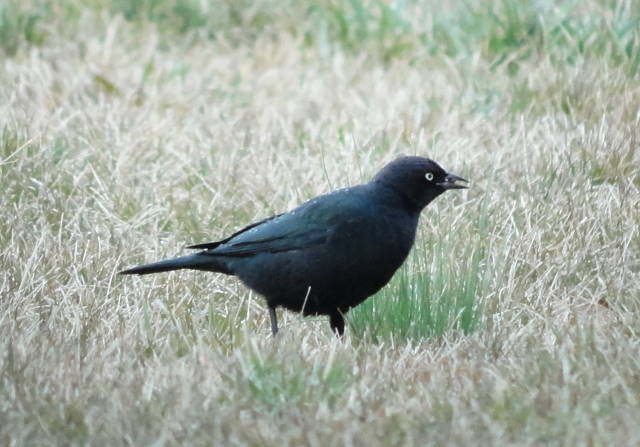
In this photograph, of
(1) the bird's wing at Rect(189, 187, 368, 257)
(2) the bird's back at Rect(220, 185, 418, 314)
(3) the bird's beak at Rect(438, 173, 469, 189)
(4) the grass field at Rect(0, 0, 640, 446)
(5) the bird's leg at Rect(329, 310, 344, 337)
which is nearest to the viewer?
(4) the grass field at Rect(0, 0, 640, 446)

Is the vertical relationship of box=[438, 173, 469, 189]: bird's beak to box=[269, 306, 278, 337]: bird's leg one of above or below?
above

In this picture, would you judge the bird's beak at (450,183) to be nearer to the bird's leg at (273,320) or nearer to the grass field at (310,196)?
the grass field at (310,196)

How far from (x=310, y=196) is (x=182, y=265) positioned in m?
1.12

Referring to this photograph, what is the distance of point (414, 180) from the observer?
4555 mm

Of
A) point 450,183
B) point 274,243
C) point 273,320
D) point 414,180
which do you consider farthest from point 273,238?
point 450,183

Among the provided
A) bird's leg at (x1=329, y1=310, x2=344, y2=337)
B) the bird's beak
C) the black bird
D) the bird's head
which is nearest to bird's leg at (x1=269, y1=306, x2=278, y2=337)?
the black bird

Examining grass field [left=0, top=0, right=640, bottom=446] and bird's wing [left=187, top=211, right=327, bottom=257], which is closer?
grass field [left=0, top=0, right=640, bottom=446]

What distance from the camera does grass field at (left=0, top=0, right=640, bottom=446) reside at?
3.47 m

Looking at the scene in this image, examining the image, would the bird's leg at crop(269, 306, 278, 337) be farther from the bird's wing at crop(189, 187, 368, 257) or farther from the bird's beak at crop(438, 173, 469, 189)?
A: the bird's beak at crop(438, 173, 469, 189)

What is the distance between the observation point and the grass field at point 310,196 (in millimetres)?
3469

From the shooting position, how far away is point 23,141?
5.84m

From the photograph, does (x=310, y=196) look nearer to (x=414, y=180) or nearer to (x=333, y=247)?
(x=414, y=180)

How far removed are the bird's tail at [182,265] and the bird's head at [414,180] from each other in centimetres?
60

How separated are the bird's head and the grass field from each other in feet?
0.58
